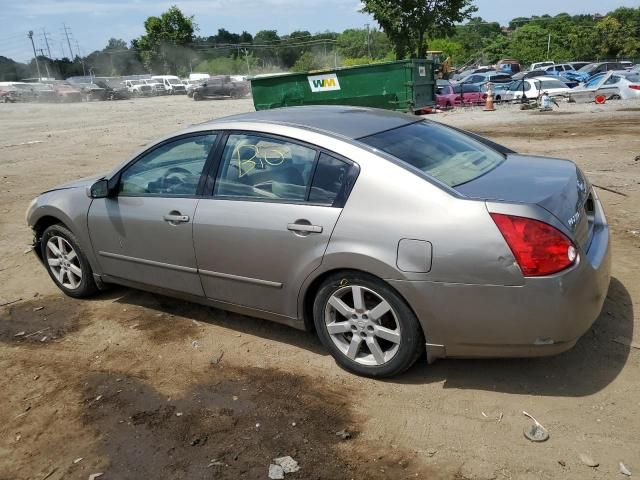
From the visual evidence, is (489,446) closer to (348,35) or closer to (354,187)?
(354,187)

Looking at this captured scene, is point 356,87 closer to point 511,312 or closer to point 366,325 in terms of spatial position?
point 366,325

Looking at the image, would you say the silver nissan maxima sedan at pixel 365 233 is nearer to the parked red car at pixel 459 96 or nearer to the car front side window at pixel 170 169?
the car front side window at pixel 170 169

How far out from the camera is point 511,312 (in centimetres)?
293

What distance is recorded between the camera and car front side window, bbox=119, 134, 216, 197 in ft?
13.3

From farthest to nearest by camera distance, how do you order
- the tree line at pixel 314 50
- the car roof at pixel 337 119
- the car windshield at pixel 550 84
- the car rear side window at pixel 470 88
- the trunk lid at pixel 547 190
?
1. the tree line at pixel 314 50
2. the car rear side window at pixel 470 88
3. the car windshield at pixel 550 84
4. the car roof at pixel 337 119
5. the trunk lid at pixel 547 190

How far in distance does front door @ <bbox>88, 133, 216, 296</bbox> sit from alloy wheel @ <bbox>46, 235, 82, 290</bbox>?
49cm

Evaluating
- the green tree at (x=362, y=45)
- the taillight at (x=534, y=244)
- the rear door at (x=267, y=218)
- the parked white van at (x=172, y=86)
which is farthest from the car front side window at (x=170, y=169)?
the green tree at (x=362, y=45)

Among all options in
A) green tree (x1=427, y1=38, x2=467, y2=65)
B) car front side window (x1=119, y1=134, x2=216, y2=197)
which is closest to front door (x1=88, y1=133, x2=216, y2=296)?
car front side window (x1=119, y1=134, x2=216, y2=197)

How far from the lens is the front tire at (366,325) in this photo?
3219 mm

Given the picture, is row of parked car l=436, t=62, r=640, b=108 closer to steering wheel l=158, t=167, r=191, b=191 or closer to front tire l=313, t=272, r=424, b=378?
steering wheel l=158, t=167, r=191, b=191

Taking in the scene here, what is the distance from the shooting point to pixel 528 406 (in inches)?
122

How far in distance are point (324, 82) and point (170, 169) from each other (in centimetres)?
1408

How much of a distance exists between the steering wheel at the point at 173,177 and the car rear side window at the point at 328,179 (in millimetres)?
1104

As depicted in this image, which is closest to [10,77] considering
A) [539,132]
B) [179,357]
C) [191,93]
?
[191,93]
